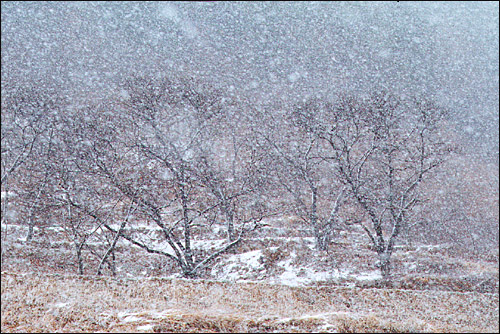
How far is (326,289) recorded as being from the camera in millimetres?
15031

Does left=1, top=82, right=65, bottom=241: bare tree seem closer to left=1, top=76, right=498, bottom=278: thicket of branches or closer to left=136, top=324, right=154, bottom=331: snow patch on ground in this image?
left=1, top=76, right=498, bottom=278: thicket of branches

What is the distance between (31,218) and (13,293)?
13141mm

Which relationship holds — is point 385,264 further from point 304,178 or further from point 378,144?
point 304,178

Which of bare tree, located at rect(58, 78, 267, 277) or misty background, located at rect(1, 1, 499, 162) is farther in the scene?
misty background, located at rect(1, 1, 499, 162)

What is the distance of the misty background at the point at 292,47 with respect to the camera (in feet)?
224

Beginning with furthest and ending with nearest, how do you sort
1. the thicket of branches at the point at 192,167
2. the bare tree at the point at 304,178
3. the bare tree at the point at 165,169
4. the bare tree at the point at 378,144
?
the bare tree at the point at 304,178
the bare tree at the point at 378,144
the thicket of branches at the point at 192,167
the bare tree at the point at 165,169

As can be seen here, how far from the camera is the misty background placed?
6825cm

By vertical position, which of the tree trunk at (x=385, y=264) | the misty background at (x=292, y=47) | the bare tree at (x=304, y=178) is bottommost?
the tree trunk at (x=385, y=264)

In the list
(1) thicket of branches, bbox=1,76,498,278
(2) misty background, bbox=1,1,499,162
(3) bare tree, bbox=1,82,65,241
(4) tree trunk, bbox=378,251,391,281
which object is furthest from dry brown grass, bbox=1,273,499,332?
(2) misty background, bbox=1,1,499,162

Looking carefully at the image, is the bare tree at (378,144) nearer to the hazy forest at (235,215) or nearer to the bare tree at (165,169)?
the hazy forest at (235,215)

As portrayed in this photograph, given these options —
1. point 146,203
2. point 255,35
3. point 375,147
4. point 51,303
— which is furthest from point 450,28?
point 51,303

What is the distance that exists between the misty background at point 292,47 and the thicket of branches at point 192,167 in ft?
109

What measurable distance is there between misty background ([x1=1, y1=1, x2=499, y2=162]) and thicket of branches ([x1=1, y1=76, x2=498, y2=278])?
109 feet

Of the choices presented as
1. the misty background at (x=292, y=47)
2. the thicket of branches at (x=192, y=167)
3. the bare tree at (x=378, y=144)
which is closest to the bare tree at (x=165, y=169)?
the thicket of branches at (x=192, y=167)
